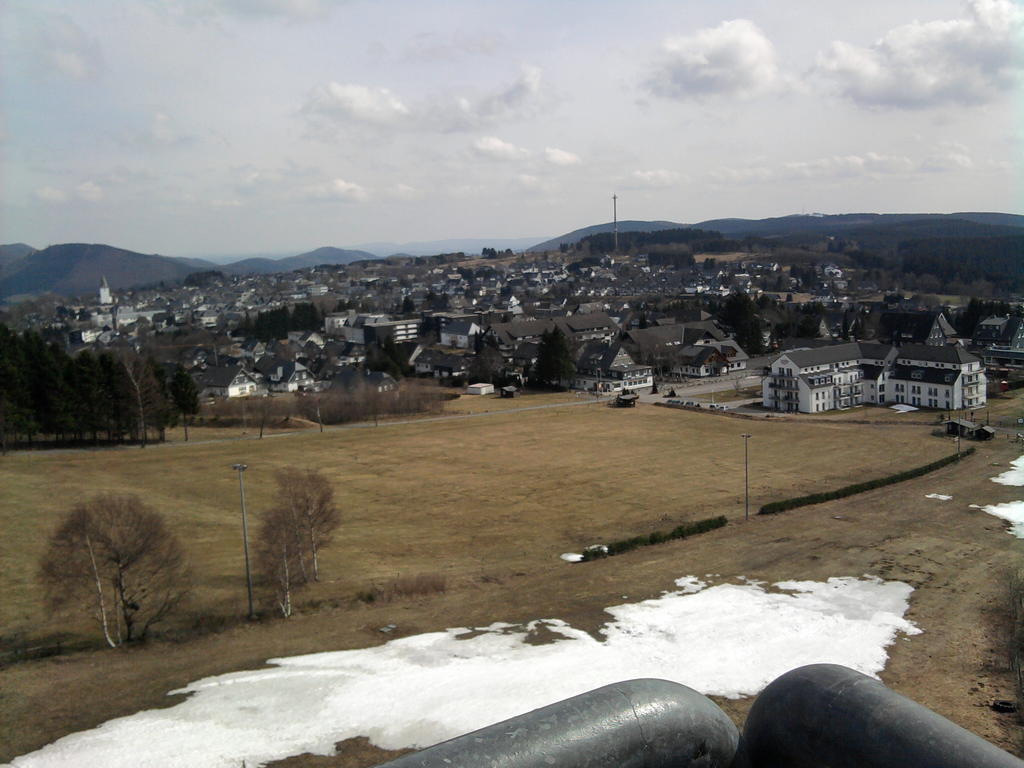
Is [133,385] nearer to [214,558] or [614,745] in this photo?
[214,558]

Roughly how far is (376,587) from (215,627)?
3496 millimetres

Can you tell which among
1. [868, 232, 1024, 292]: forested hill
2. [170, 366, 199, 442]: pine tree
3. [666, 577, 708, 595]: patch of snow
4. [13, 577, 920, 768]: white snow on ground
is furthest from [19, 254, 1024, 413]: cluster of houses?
[13, 577, 920, 768]: white snow on ground

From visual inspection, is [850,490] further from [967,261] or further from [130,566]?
[967,261]

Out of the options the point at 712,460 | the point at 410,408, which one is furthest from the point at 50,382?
the point at 712,460

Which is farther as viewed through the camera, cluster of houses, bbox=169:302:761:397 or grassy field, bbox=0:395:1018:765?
cluster of houses, bbox=169:302:761:397

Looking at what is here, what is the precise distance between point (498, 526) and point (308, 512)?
631cm

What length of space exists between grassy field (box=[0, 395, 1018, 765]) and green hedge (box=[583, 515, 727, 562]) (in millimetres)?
408

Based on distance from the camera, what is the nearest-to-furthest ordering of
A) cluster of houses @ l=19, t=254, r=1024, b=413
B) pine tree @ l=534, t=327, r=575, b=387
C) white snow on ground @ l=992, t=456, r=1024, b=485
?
white snow on ground @ l=992, t=456, r=1024, b=485
cluster of houses @ l=19, t=254, r=1024, b=413
pine tree @ l=534, t=327, r=575, b=387

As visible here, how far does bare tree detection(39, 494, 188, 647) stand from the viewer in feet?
46.2

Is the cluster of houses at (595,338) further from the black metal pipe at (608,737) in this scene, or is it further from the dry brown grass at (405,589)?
the black metal pipe at (608,737)

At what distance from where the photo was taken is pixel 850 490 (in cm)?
2412

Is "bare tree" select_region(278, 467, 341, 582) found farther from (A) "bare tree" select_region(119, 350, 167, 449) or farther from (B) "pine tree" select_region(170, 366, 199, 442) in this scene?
(B) "pine tree" select_region(170, 366, 199, 442)

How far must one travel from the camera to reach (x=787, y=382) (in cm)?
4106

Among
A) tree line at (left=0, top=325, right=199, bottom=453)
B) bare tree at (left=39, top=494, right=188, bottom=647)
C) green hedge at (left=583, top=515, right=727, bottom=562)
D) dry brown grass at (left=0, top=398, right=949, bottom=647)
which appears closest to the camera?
bare tree at (left=39, top=494, right=188, bottom=647)
